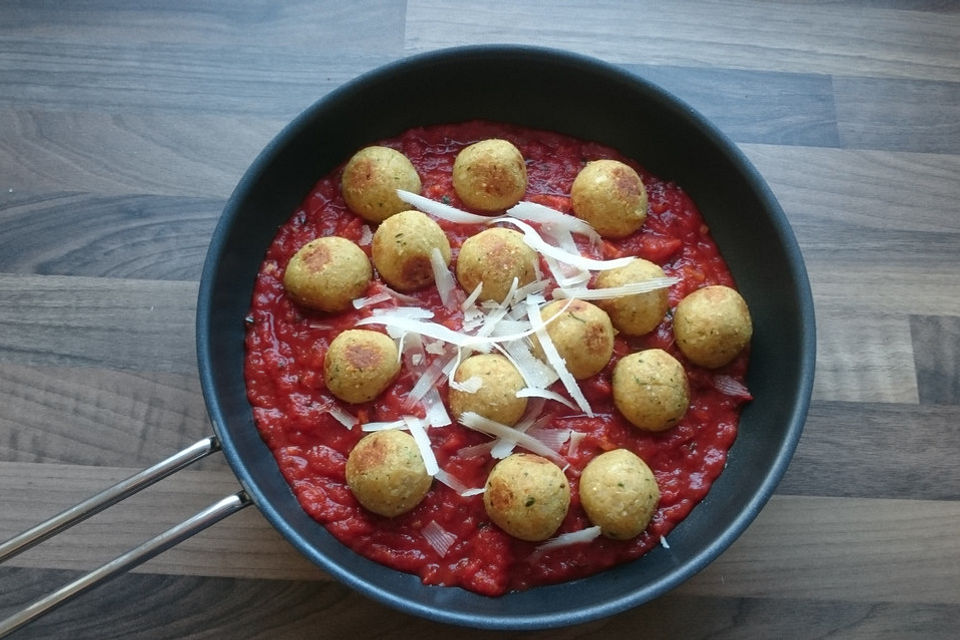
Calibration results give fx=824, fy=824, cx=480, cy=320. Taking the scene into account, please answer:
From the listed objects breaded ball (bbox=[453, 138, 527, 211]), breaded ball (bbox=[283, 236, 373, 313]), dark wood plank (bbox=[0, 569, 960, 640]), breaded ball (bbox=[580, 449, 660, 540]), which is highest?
breaded ball (bbox=[453, 138, 527, 211])

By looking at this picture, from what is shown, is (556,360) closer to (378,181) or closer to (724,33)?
(378,181)

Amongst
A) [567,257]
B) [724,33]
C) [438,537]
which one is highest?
[724,33]

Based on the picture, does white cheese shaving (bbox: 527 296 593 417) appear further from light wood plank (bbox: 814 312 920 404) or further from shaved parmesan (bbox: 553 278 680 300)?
light wood plank (bbox: 814 312 920 404)

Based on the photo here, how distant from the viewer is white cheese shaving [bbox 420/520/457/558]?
2.31 m

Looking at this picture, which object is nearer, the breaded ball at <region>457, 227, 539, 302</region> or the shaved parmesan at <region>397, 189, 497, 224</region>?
the breaded ball at <region>457, 227, 539, 302</region>

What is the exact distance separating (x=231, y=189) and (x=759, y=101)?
1.86 m

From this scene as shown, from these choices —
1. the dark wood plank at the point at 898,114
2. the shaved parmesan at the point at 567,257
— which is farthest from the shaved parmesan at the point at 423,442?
the dark wood plank at the point at 898,114

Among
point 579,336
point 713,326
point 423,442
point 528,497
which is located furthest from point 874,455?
point 423,442

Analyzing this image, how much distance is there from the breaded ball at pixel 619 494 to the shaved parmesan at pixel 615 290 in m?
0.46

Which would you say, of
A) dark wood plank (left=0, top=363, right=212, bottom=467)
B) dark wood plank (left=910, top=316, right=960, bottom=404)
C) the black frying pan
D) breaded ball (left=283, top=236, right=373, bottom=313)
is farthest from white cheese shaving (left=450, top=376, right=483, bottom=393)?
dark wood plank (left=910, top=316, right=960, bottom=404)

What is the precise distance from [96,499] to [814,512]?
80.4 inches

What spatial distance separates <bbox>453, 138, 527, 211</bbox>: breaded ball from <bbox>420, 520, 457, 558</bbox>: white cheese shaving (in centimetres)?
98

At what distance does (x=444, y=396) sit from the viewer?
7.92 feet

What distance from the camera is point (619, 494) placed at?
2217mm
